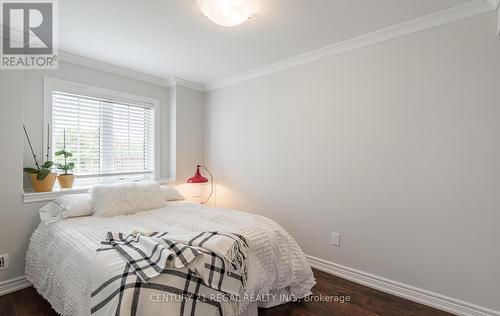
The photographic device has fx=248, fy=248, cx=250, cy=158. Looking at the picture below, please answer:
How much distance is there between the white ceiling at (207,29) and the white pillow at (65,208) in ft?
4.97

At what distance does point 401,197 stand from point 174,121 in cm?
294

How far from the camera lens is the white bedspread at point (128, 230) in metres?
1.51

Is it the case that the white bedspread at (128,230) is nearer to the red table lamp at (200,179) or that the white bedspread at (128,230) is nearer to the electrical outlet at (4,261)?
the electrical outlet at (4,261)

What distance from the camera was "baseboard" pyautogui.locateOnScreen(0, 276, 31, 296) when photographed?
2.16m

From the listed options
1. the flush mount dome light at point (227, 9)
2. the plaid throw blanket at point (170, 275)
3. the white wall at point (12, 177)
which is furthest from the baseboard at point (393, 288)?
the flush mount dome light at point (227, 9)

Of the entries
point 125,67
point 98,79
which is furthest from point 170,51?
point 98,79

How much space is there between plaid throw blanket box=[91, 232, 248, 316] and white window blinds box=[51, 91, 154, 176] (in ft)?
5.43

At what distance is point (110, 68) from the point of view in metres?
3.00

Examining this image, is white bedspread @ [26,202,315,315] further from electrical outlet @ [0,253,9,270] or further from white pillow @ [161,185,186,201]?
white pillow @ [161,185,186,201]

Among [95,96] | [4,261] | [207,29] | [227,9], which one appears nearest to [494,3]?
[227,9]

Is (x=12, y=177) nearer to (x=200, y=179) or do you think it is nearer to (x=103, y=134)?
(x=103, y=134)

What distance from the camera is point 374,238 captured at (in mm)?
2311

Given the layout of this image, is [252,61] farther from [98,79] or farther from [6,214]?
[6,214]

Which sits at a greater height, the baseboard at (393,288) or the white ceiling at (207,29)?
the white ceiling at (207,29)
